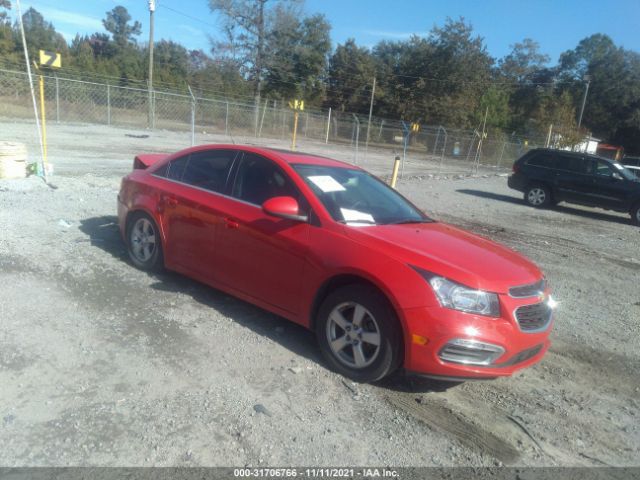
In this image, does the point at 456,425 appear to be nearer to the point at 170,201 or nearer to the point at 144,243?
the point at 170,201

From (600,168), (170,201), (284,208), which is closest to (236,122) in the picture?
(600,168)

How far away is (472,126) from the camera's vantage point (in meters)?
53.7

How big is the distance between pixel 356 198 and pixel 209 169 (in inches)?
61.6

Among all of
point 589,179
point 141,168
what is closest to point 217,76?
point 589,179

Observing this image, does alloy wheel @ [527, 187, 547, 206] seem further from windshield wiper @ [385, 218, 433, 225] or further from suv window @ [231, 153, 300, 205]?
suv window @ [231, 153, 300, 205]

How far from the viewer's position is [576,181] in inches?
595

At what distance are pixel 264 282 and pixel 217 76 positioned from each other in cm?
4833

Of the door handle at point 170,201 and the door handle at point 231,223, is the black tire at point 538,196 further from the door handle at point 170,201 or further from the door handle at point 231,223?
the door handle at point 231,223

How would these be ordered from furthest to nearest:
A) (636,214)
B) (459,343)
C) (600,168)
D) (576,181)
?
(576,181)
(600,168)
(636,214)
(459,343)

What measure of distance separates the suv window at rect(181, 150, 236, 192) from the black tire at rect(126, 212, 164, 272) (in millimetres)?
693

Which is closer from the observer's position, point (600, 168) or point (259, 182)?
point (259, 182)

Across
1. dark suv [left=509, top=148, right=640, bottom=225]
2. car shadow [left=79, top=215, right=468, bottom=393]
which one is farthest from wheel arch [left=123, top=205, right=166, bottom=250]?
dark suv [left=509, top=148, right=640, bottom=225]

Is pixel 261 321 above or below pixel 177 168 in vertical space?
below

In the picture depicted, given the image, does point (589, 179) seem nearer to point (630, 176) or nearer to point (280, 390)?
point (630, 176)
